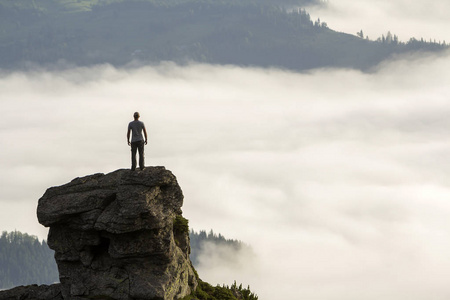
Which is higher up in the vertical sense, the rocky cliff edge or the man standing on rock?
the man standing on rock

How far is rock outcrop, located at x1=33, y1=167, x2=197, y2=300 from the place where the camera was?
217ft

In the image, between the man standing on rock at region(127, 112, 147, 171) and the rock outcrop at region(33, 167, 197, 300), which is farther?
Result: the man standing on rock at region(127, 112, 147, 171)

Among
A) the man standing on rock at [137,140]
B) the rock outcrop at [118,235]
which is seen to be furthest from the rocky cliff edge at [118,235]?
the man standing on rock at [137,140]

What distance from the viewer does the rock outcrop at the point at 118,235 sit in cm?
6612

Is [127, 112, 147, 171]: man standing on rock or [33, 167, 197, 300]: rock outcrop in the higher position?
[127, 112, 147, 171]: man standing on rock

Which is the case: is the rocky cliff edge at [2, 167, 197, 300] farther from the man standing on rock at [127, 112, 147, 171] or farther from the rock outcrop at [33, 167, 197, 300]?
the man standing on rock at [127, 112, 147, 171]

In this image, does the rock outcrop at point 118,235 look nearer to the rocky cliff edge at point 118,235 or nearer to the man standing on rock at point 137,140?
the rocky cliff edge at point 118,235

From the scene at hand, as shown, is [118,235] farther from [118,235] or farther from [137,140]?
[137,140]

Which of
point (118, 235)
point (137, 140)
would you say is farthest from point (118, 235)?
point (137, 140)

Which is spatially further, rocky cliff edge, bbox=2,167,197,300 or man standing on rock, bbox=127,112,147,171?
man standing on rock, bbox=127,112,147,171

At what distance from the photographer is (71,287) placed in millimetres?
69375

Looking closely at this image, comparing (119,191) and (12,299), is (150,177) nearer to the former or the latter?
(119,191)

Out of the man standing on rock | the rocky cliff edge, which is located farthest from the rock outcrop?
the man standing on rock

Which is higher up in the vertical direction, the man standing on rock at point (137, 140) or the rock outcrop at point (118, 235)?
the man standing on rock at point (137, 140)
